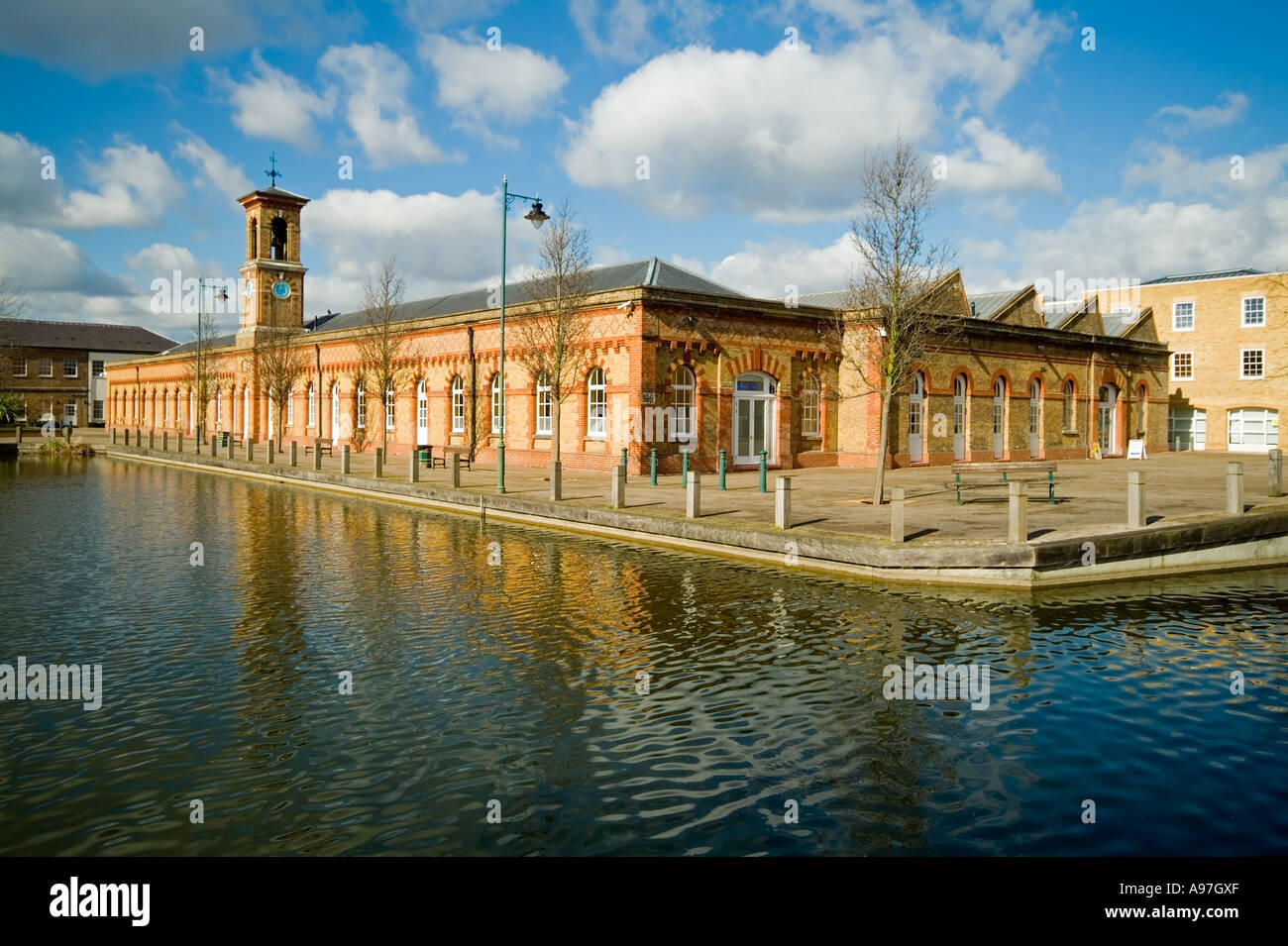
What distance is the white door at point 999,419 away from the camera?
33344 mm

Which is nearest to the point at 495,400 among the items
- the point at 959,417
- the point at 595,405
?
the point at 595,405

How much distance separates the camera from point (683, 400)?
88.7 ft

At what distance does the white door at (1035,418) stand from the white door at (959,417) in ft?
14.1

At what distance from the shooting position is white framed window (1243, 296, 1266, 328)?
4356cm

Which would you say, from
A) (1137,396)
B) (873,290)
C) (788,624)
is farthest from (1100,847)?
(1137,396)

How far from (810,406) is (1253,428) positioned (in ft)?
94.0

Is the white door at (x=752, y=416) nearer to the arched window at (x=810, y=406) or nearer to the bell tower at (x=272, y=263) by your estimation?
the arched window at (x=810, y=406)

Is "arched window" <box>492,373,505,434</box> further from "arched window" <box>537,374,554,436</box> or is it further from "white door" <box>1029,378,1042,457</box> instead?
"white door" <box>1029,378,1042,457</box>

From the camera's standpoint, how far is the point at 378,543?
1534cm

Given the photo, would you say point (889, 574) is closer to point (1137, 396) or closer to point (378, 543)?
Answer: point (378, 543)

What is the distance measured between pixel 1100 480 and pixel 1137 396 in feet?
61.7

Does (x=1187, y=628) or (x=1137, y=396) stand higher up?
(x=1137, y=396)

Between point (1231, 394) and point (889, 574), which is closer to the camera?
point (889, 574)
